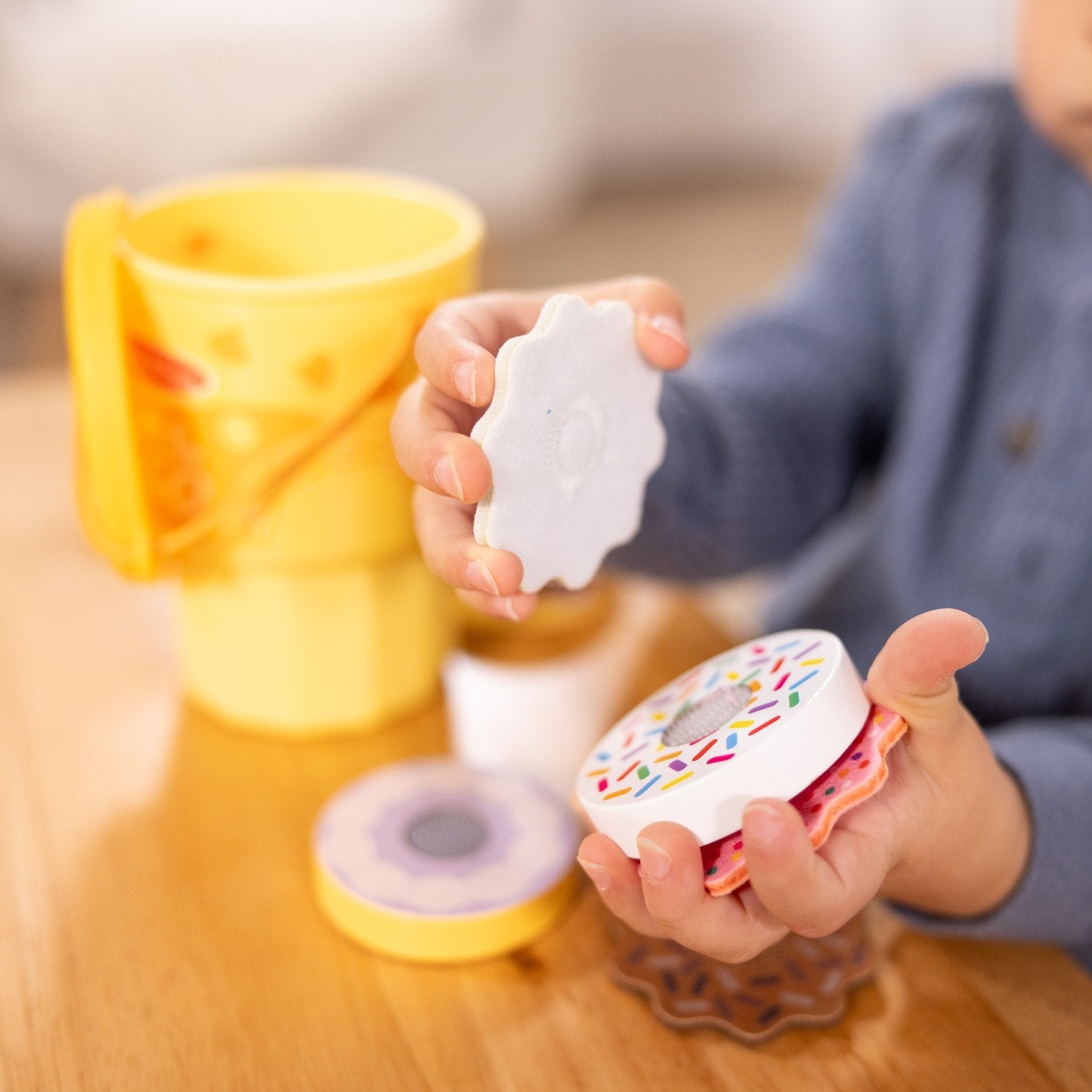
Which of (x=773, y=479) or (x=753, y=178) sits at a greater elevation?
(x=773, y=479)

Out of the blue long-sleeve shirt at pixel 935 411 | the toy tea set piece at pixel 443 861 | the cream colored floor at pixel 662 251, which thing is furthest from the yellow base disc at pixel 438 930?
the cream colored floor at pixel 662 251

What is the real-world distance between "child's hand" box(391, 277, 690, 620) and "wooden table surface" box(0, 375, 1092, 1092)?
0.44 ft

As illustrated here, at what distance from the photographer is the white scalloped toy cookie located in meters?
0.36

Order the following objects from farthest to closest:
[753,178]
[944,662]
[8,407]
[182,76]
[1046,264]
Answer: [753,178] < [182,76] < [8,407] < [1046,264] < [944,662]

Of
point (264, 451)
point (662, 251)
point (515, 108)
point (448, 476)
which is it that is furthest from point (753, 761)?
point (662, 251)

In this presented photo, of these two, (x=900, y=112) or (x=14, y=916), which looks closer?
(x=14, y=916)

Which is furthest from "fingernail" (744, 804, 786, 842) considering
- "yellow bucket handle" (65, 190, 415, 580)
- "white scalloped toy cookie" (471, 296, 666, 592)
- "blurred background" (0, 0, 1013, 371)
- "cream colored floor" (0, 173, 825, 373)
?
"cream colored floor" (0, 173, 825, 373)

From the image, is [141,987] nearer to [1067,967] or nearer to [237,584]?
[237,584]

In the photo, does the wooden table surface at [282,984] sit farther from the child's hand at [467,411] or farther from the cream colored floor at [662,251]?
the cream colored floor at [662,251]

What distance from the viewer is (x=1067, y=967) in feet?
1.46

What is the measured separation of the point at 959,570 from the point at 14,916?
0.47m

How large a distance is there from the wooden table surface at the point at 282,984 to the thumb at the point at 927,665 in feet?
0.37

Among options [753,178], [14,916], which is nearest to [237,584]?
[14,916]

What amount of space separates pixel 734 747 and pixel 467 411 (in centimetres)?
14
